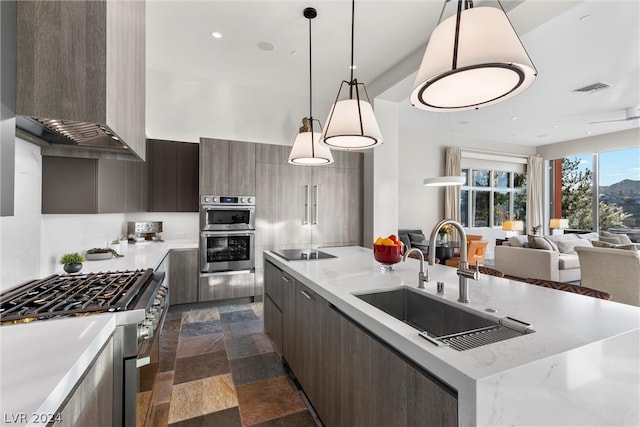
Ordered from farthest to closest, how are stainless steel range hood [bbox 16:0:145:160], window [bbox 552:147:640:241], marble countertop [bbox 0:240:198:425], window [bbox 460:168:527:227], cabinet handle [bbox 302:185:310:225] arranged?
window [bbox 460:168:527:227] < window [bbox 552:147:640:241] < cabinet handle [bbox 302:185:310:225] < stainless steel range hood [bbox 16:0:145:160] < marble countertop [bbox 0:240:198:425]

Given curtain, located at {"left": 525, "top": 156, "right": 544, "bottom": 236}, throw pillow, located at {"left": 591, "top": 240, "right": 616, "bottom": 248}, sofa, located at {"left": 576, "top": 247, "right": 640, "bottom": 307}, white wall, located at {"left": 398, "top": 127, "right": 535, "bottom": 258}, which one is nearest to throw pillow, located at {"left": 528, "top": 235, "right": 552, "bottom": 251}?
throw pillow, located at {"left": 591, "top": 240, "right": 616, "bottom": 248}

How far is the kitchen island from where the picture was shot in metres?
0.74

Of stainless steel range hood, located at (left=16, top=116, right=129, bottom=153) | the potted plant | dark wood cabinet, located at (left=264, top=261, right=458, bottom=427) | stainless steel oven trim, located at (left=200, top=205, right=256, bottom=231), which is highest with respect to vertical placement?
stainless steel range hood, located at (left=16, top=116, right=129, bottom=153)

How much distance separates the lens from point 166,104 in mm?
4094

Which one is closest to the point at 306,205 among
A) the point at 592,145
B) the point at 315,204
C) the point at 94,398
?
the point at 315,204

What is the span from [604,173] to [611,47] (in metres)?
5.68

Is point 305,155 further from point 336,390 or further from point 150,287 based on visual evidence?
point 336,390

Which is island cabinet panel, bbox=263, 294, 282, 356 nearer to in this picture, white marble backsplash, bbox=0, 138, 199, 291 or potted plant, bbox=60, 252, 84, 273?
potted plant, bbox=60, 252, 84, 273

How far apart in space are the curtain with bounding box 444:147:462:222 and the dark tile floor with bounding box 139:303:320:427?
5.54m

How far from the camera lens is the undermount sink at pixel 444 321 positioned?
3.10 ft

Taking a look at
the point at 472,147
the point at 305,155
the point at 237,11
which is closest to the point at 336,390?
the point at 305,155

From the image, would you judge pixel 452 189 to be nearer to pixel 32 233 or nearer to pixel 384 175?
pixel 384 175

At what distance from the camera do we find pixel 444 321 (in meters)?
1.31

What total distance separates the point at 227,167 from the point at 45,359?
3213 mm
